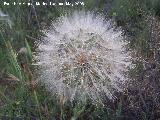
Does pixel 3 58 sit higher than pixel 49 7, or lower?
lower

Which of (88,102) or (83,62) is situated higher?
(83,62)

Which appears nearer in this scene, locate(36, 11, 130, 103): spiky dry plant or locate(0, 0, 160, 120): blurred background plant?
locate(36, 11, 130, 103): spiky dry plant

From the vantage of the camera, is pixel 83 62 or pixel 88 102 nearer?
pixel 83 62

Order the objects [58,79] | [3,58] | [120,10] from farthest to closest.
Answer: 1. [120,10]
2. [3,58]
3. [58,79]

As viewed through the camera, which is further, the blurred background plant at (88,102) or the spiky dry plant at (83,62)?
the blurred background plant at (88,102)

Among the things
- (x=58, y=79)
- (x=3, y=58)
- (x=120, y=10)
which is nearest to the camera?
(x=58, y=79)

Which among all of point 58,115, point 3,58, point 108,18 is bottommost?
point 58,115

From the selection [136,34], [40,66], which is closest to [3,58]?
[40,66]

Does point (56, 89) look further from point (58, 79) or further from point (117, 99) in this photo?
point (117, 99)
